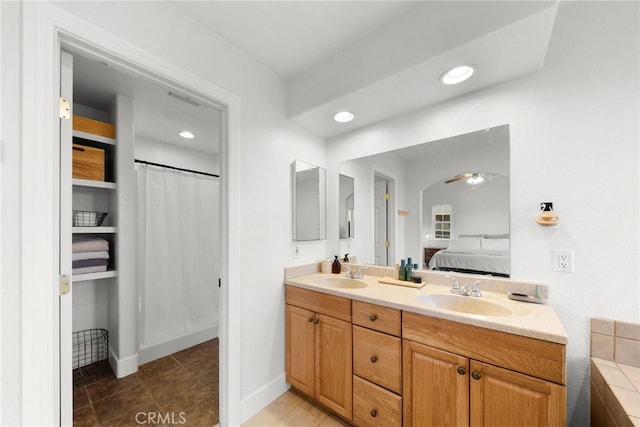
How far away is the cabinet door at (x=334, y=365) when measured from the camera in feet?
5.25

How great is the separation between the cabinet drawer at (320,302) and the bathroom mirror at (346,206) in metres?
0.71

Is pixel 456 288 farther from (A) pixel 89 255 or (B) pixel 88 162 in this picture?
(B) pixel 88 162

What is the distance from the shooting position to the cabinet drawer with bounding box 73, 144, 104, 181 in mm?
1986

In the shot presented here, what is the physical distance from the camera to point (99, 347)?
7.70 ft

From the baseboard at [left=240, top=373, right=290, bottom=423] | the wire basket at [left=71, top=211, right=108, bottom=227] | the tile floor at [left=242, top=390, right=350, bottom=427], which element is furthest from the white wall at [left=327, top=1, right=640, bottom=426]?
the wire basket at [left=71, top=211, right=108, bottom=227]

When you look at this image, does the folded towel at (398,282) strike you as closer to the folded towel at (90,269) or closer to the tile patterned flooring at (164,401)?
the tile patterned flooring at (164,401)

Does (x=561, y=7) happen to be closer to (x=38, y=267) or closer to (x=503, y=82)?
(x=503, y=82)

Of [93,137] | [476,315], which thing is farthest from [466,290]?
[93,137]

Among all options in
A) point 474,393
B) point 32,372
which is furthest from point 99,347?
point 474,393

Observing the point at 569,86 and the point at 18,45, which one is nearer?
A: the point at 18,45

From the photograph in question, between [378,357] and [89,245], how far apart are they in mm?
2330

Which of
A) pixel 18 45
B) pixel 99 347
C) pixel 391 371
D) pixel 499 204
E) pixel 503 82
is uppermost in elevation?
pixel 503 82

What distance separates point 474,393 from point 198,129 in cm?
320

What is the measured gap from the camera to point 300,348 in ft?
6.16
